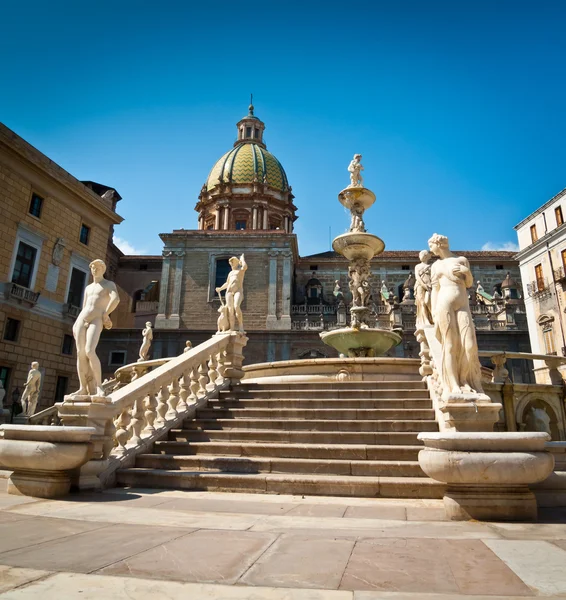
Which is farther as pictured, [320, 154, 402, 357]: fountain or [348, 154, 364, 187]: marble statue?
[348, 154, 364, 187]: marble statue

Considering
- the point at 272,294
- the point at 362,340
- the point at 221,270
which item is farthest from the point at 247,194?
the point at 362,340

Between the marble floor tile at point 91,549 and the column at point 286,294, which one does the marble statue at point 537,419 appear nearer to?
the marble floor tile at point 91,549

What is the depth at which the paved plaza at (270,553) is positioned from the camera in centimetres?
249

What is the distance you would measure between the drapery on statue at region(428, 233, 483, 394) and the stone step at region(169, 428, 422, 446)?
5.47 ft

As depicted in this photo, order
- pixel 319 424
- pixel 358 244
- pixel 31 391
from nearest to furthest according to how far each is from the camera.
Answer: pixel 319 424 → pixel 358 244 → pixel 31 391

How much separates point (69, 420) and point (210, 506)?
237 centimetres

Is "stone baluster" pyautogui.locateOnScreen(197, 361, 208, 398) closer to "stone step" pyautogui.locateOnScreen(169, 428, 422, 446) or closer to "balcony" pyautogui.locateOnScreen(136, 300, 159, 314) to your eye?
"stone step" pyautogui.locateOnScreen(169, 428, 422, 446)

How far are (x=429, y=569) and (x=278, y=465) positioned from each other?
3615 mm

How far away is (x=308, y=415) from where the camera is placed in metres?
7.79

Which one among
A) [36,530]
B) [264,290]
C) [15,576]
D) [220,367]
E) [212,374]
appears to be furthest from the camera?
[264,290]

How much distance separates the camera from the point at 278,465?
247 inches

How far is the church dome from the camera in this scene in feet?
152

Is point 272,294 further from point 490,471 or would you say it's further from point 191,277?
point 490,471

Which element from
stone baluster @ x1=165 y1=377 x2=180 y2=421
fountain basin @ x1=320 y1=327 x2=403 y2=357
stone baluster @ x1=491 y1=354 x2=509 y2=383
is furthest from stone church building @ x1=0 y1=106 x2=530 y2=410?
stone baluster @ x1=491 y1=354 x2=509 y2=383
